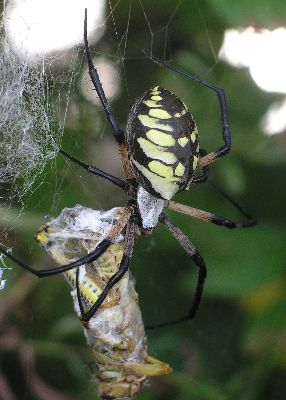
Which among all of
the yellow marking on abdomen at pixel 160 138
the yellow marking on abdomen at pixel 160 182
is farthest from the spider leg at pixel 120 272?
the yellow marking on abdomen at pixel 160 138

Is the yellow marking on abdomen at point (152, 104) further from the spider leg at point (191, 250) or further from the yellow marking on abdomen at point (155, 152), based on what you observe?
the spider leg at point (191, 250)

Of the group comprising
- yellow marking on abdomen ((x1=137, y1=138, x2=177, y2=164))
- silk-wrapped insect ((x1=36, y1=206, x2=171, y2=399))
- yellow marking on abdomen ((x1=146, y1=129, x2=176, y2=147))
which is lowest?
silk-wrapped insect ((x1=36, y1=206, x2=171, y2=399))

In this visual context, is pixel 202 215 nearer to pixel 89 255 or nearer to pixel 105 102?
pixel 89 255

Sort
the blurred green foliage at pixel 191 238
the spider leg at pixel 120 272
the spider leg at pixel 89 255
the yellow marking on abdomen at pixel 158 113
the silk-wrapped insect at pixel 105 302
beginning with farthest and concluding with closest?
the blurred green foliage at pixel 191 238 < the silk-wrapped insect at pixel 105 302 < the spider leg at pixel 120 272 < the spider leg at pixel 89 255 < the yellow marking on abdomen at pixel 158 113

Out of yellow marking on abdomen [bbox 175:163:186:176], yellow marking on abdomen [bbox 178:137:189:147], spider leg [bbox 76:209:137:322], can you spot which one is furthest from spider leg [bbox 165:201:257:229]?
yellow marking on abdomen [bbox 178:137:189:147]

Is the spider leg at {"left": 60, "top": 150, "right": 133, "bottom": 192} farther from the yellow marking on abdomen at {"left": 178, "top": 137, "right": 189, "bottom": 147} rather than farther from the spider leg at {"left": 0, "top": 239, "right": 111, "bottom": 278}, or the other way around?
the yellow marking on abdomen at {"left": 178, "top": 137, "right": 189, "bottom": 147}

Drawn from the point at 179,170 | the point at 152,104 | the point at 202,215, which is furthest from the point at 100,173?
the point at 202,215

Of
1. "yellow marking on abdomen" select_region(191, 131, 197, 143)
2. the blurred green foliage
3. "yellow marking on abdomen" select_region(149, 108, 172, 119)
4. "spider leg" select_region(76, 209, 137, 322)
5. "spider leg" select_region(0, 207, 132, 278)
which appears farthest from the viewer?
the blurred green foliage
